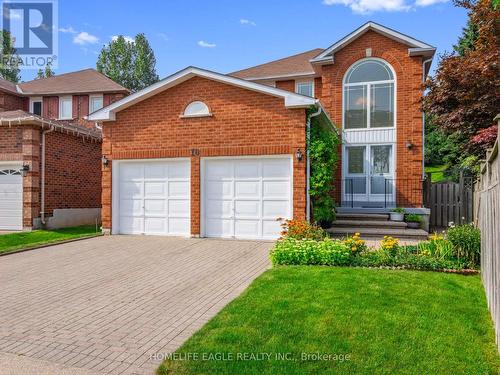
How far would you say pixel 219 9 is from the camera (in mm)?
13047

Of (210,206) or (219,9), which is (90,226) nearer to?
(210,206)

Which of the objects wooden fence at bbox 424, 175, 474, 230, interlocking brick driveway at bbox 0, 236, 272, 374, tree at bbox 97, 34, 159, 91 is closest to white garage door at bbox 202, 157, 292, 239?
interlocking brick driveway at bbox 0, 236, 272, 374

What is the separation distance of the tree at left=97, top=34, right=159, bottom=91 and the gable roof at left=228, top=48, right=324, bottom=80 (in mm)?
26790

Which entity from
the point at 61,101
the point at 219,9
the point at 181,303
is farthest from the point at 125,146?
the point at 61,101

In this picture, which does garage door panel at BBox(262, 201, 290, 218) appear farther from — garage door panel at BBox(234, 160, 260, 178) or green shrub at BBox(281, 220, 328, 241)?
green shrub at BBox(281, 220, 328, 241)

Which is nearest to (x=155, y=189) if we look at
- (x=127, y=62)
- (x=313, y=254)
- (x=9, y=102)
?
(x=313, y=254)

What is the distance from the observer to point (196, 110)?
37.5ft

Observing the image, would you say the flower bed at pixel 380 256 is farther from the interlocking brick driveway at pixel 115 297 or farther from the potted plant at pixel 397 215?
the potted plant at pixel 397 215

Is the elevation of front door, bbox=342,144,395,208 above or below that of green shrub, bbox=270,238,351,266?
above

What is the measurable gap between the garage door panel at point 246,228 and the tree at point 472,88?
6.53 m

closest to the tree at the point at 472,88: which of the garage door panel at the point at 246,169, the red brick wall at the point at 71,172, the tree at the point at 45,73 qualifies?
the garage door panel at the point at 246,169

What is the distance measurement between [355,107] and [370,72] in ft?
4.87

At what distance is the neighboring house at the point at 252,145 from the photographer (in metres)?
10.7

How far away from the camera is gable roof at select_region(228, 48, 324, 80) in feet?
58.9
